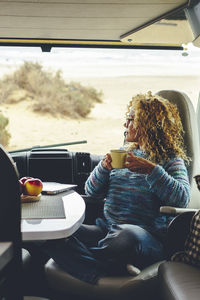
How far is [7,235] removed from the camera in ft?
3.38

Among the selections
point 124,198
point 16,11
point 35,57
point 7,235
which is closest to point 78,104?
point 35,57

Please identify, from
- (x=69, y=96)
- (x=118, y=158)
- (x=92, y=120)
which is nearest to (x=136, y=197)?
(x=118, y=158)

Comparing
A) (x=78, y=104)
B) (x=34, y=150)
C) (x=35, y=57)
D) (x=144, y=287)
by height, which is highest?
(x=35, y=57)

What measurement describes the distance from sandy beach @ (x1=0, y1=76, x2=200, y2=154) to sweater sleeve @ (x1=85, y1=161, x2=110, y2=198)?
113cm

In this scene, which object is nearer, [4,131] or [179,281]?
[179,281]

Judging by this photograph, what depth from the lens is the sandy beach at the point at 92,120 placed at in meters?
3.52

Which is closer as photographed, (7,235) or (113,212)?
(7,235)

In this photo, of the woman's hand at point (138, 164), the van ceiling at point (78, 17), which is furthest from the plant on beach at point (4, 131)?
the woman's hand at point (138, 164)

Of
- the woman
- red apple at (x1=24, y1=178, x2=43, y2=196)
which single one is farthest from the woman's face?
red apple at (x1=24, y1=178, x2=43, y2=196)

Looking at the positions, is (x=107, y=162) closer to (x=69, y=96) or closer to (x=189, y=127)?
(x=189, y=127)

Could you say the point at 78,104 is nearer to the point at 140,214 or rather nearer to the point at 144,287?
the point at 140,214

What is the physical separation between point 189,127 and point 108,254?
995 mm

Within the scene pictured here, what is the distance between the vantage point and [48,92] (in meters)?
3.99

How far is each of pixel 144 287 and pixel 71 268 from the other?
36 cm
